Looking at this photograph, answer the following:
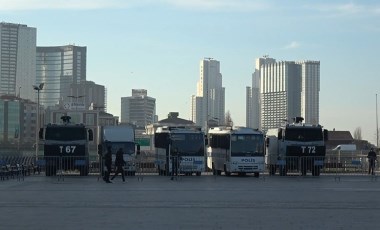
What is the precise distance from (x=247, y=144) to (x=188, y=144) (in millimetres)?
3679

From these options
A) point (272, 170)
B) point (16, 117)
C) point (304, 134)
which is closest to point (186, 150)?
point (272, 170)

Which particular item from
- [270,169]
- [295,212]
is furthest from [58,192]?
[270,169]

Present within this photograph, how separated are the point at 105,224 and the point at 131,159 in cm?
2966

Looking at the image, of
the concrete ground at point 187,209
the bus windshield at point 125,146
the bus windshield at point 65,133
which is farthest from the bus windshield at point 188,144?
the concrete ground at point 187,209

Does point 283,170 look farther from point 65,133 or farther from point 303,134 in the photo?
point 65,133

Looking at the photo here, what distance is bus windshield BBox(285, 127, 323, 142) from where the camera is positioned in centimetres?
4644

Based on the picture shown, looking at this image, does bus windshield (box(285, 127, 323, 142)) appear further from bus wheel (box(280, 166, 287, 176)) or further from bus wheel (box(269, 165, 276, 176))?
bus wheel (box(269, 165, 276, 176))

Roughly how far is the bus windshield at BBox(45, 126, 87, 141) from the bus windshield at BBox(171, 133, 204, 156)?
224 inches

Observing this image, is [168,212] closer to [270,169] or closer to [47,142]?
[47,142]

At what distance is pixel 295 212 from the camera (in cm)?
1889

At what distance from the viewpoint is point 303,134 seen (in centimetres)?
4656

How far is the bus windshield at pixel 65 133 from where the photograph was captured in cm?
4588

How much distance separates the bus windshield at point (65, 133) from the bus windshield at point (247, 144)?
9.33m

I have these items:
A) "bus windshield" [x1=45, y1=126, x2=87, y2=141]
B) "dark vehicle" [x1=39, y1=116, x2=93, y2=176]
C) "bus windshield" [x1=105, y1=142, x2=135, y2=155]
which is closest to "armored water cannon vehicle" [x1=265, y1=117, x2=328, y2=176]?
"bus windshield" [x1=105, y1=142, x2=135, y2=155]
